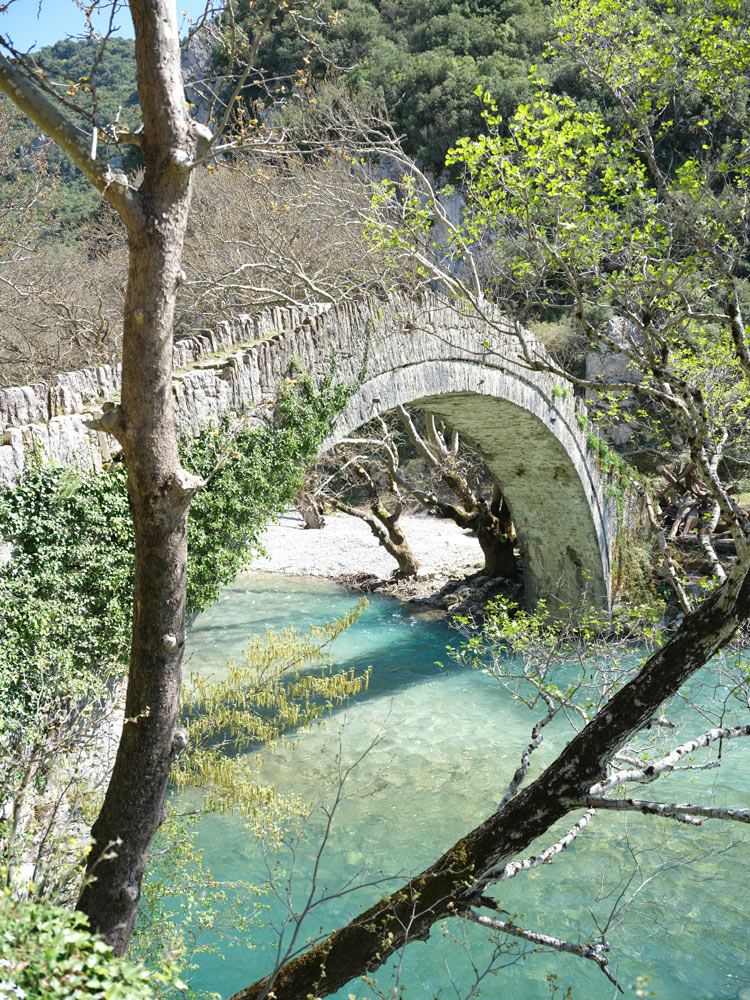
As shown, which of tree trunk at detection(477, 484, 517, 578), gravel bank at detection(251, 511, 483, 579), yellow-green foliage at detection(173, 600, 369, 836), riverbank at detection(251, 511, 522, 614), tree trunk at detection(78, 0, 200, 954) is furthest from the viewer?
gravel bank at detection(251, 511, 483, 579)

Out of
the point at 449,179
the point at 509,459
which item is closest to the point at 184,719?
the point at 509,459

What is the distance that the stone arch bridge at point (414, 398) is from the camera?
6387 millimetres

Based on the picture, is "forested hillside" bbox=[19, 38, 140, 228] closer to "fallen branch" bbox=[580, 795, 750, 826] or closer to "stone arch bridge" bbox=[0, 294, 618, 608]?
"stone arch bridge" bbox=[0, 294, 618, 608]

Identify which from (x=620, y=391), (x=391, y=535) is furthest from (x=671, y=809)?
(x=391, y=535)

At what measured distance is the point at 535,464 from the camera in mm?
13562

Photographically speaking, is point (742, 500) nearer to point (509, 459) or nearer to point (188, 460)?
point (509, 459)

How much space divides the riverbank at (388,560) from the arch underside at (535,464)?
4.19ft

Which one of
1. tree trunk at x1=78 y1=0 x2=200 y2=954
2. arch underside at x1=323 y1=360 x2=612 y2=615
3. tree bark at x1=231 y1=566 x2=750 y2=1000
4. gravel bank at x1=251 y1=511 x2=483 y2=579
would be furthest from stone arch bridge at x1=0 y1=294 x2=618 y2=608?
gravel bank at x1=251 y1=511 x2=483 y2=579

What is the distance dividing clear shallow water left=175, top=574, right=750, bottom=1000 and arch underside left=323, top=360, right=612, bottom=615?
7.84ft

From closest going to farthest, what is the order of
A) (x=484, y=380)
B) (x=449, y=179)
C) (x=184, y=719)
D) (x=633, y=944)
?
(x=633, y=944), (x=184, y=719), (x=484, y=380), (x=449, y=179)

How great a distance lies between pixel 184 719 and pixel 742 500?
13.6 m

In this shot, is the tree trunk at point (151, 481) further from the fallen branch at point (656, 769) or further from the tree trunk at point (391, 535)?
the tree trunk at point (391, 535)

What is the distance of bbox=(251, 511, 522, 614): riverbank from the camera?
1574 centimetres

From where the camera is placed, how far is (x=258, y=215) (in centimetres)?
1606
